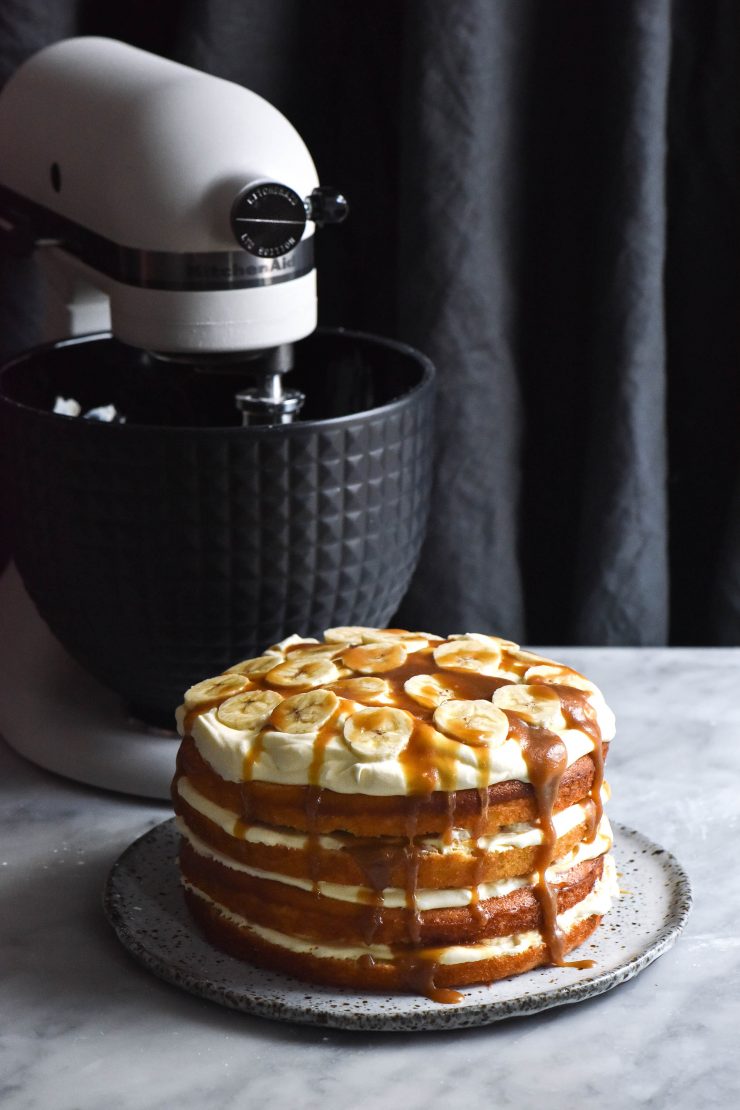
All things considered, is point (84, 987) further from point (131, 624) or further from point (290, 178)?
point (290, 178)

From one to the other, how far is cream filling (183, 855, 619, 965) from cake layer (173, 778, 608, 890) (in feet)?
0.11

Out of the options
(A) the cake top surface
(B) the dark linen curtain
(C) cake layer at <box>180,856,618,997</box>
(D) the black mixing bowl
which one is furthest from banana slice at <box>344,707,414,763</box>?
(B) the dark linen curtain

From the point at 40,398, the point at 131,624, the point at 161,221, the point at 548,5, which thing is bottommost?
the point at 131,624

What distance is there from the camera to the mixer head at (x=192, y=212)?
2.95 ft

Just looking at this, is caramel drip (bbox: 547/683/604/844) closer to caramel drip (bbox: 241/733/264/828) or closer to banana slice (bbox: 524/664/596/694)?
banana slice (bbox: 524/664/596/694)

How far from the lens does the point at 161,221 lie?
904 millimetres

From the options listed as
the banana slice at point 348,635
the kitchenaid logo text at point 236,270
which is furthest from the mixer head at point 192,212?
the banana slice at point 348,635

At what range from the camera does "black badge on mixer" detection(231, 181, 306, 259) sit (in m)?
0.88

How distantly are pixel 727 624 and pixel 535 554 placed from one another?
0.71 ft

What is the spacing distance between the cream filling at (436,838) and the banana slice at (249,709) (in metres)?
0.05

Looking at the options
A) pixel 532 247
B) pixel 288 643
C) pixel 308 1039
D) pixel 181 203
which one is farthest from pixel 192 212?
pixel 532 247

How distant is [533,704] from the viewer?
0.79 metres

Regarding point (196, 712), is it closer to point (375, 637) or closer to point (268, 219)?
point (375, 637)

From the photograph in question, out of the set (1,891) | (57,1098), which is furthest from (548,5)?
A: (57,1098)
